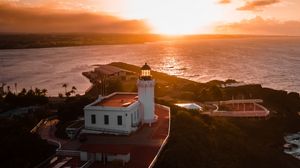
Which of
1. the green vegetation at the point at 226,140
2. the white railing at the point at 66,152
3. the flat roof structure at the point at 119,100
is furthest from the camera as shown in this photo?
the flat roof structure at the point at 119,100

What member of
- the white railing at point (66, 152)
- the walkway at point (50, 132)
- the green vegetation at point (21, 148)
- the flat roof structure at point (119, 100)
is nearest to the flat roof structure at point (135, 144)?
the white railing at point (66, 152)

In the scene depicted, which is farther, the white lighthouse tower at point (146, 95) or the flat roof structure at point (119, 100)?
the white lighthouse tower at point (146, 95)

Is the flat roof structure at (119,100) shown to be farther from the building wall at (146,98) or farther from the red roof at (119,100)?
the building wall at (146,98)

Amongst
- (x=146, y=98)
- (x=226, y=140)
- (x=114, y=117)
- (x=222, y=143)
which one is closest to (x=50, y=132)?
(x=114, y=117)

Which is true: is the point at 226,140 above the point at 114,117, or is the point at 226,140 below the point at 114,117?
below

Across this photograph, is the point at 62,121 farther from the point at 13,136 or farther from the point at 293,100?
the point at 293,100

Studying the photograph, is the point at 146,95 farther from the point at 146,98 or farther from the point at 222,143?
the point at 222,143

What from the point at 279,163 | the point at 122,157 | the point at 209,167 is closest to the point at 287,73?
the point at 279,163
